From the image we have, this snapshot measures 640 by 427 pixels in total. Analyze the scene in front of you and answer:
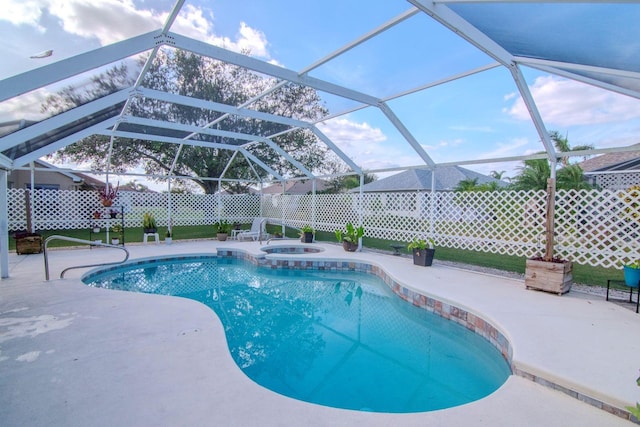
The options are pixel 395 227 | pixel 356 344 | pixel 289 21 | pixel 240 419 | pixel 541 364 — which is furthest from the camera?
pixel 395 227

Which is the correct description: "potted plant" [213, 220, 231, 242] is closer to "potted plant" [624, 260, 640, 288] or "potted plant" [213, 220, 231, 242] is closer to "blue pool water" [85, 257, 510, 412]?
"blue pool water" [85, 257, 510, 412]

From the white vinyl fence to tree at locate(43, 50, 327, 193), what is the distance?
1.94 metres

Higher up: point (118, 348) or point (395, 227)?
point (395, 227)

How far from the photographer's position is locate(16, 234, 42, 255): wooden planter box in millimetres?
8196

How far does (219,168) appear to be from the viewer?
48.9ft

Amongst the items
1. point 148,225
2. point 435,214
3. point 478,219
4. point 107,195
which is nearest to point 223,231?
point 148,225

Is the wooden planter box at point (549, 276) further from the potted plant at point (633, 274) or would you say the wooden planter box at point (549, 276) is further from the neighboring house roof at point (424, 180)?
the neighboring house roof at point (424, 180)

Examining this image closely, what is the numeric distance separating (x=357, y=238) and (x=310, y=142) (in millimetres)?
7496

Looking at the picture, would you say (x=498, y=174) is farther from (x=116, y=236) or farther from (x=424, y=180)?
(x=116, y=236)

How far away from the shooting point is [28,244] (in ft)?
27.2

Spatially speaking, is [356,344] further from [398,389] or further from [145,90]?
[145,90]

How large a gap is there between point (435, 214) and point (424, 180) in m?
12.0

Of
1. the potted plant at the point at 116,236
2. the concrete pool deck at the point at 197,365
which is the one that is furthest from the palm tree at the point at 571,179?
the potted plant at the point at 116,236

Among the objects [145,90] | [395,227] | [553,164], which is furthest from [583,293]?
[145,90]
